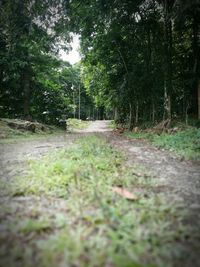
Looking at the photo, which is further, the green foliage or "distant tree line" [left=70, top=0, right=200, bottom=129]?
"distant tree line" [left=70, top=0, right=200, bottom=129]

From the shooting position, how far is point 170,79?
420 inches

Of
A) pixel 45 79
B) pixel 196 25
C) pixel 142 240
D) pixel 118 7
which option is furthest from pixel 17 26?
pixel 142 240

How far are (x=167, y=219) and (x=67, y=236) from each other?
1018 millimetres

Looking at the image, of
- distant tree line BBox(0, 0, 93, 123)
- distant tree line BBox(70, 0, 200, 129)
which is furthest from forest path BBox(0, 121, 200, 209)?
distant tree line BBox(0, 0, 93, 123)

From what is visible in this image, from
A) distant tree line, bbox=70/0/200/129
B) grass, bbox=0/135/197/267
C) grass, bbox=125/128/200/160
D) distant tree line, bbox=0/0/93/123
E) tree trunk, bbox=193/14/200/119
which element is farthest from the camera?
distant tree line, bbox=70/0/200/129

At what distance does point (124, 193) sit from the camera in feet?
10.1

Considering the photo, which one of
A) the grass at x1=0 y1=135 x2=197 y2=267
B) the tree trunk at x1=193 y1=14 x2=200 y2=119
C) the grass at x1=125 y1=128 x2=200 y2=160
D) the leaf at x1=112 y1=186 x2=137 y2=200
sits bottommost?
the grass at x1=0 y1=135 x2=197 y2=267

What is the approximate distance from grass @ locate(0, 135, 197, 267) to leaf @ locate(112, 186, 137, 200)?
7cm

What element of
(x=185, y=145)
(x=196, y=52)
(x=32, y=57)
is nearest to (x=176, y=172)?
(x=185, y=145)

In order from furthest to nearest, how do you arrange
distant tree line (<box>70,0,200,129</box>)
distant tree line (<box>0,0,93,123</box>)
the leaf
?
distant tree line (<box>70,0,200,129</box>) < distant tree line (<box>0,0,93,123</box>) < the leaf

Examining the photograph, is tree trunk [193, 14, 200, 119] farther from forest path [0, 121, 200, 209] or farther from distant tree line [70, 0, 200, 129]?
forest path [0, 121, 200, 209]

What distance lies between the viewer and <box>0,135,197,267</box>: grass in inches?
72.3

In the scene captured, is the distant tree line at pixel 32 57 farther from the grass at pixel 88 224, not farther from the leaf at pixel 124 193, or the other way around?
the leaf at pixel 124 193

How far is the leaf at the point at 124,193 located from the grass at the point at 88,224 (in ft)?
0.23
